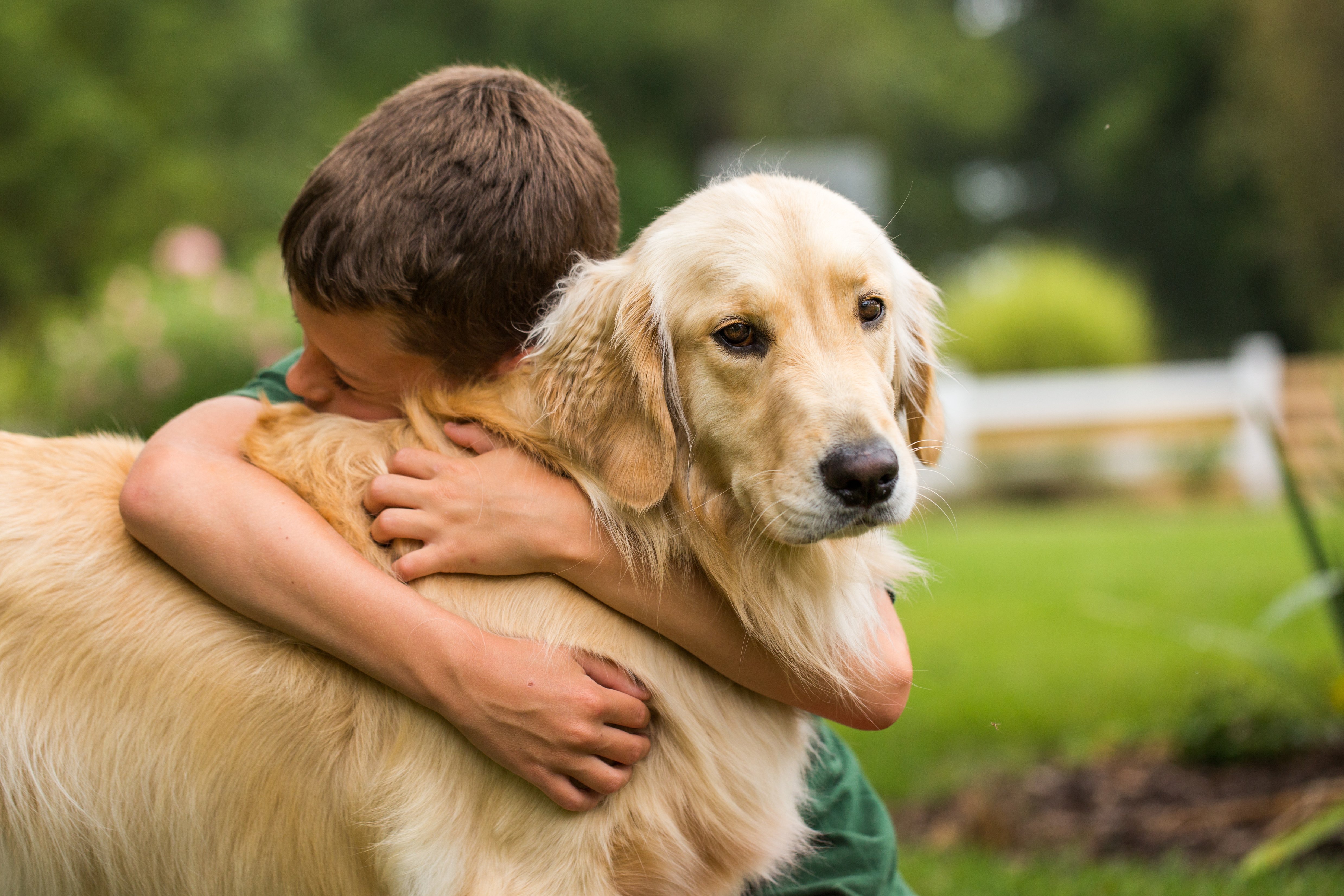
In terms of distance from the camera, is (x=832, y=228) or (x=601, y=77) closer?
(x=832, y=228)

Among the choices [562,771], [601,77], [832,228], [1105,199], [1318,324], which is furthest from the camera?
[1105,199]

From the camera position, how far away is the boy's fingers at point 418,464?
211 centimetres

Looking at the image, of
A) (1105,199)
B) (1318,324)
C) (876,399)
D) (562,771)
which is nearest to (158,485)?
(562,771)

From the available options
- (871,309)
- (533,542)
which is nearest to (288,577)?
(533,542)

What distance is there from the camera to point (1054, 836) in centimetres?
448

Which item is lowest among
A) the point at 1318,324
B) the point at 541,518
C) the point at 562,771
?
the point at 1318,324

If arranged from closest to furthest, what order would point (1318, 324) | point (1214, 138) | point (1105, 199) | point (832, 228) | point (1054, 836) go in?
point (832, 228), point (1054, 836), point (1318, 324), point (1214, 138), point (1105, 199)

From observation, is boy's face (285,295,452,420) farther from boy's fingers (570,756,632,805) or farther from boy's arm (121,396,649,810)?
boy's fingers (570,756,632,805)

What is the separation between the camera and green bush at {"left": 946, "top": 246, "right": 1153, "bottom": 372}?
18422 millimetres

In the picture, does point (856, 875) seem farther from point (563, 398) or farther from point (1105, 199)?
point (1105, 199)

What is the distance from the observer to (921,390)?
241 cm

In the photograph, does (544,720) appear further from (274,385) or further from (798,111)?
(798,111)

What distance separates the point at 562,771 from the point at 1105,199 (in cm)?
3611

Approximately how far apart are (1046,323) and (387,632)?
1805cm
